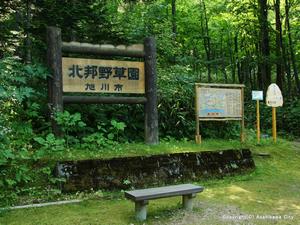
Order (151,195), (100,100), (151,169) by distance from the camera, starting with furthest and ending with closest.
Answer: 1. (100,100)
2. (151,169)
3. (151,195)

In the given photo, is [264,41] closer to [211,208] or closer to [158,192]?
[211,208]

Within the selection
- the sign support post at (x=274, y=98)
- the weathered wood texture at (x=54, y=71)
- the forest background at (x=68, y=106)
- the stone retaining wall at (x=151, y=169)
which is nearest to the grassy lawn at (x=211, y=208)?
the stone retaining wall at (x=151, y=169)

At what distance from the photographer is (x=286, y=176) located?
723 cm

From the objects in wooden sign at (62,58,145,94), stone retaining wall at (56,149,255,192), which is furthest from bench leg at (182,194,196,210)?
wooden sign at (62,58,145,94)

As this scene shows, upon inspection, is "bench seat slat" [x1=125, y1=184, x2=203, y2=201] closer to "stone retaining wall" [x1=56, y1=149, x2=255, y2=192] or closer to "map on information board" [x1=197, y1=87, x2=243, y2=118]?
"stone retaining wall" [x1=56, y1=149, x2=255, y2=192]

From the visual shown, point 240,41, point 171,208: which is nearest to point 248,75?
point 240,41

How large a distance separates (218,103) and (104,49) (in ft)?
9.95

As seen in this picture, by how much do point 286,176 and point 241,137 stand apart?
159 centimetres

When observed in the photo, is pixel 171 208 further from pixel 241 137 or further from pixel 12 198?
pixel 241 137

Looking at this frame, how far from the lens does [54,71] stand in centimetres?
623

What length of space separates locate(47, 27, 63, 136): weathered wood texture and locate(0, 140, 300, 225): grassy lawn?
157 centimetres

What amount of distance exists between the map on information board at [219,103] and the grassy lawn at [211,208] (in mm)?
1334

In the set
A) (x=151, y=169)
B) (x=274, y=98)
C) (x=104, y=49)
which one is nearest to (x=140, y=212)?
(x=151, y=169)

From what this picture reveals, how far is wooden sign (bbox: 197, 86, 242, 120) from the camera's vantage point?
793 cm
